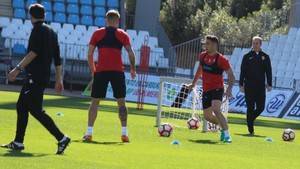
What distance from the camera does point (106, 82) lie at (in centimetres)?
1334

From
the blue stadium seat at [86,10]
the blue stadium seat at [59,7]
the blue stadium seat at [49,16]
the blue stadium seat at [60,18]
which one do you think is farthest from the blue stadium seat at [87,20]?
the blue stadium seat at [49,16]

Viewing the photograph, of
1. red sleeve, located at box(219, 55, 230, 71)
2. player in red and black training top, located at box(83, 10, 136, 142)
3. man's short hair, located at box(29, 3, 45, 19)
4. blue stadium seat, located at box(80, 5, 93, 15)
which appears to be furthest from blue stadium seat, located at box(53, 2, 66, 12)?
man's short hair, located at box(29, 3, 45, 19)

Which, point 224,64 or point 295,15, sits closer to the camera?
point 224,64

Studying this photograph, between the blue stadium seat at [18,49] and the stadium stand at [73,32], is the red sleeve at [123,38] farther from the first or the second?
the blue stadium seat at [18,49]

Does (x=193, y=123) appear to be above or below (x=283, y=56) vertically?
below

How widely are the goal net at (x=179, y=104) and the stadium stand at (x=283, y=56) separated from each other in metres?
12.8

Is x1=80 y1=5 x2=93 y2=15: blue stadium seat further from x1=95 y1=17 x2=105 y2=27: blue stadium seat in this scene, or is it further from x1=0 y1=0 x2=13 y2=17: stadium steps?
x1=0 y1=0 x2=13 y2=17: stadium steps

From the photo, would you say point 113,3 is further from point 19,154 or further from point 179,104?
point 19,154

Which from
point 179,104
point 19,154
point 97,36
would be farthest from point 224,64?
point 19,154

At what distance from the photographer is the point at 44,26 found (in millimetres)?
10906

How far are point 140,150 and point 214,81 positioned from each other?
11.1ft

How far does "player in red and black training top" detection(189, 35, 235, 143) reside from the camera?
1488 centimetres

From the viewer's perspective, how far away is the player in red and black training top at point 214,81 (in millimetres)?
14875

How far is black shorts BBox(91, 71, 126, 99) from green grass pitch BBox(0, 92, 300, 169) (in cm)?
80
